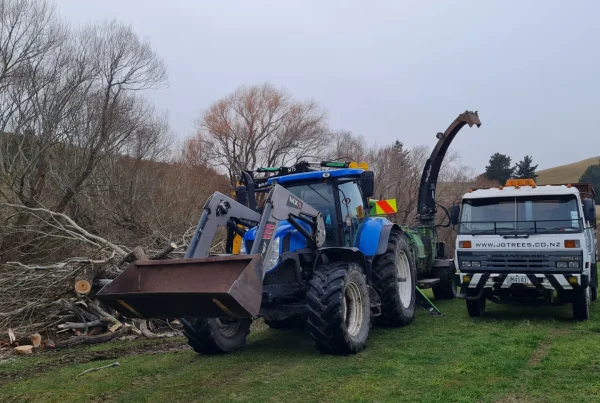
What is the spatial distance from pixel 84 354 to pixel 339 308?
3914 millimetres

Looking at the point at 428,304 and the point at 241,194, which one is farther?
the point at 428,304

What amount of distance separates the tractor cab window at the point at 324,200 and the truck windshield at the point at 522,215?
100 inches

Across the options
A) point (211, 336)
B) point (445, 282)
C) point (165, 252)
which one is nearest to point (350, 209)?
point (211, 336)

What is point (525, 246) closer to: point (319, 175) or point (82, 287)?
point (319, 175)

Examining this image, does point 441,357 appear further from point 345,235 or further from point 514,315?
point 514,315

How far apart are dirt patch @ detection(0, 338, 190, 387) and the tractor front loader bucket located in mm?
2124

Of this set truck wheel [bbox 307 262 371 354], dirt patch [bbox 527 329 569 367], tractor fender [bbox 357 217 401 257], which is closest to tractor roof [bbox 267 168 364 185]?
tractor fender [bbox 357 217 401 257]

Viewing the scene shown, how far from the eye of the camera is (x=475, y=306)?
368 inches

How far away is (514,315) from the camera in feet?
31.5

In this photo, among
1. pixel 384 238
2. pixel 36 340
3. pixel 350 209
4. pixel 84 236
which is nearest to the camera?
pixel 350 209

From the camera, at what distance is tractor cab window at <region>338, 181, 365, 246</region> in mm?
8156

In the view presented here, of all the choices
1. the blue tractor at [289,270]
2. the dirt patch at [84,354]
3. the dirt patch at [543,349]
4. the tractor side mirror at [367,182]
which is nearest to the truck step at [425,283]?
the blue tractor at [289,270]

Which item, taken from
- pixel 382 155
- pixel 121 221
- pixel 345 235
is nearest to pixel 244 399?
pixel 345 235

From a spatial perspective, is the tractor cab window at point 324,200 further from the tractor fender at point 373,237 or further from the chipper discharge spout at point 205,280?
the chipper discharge spout at point 205,280
